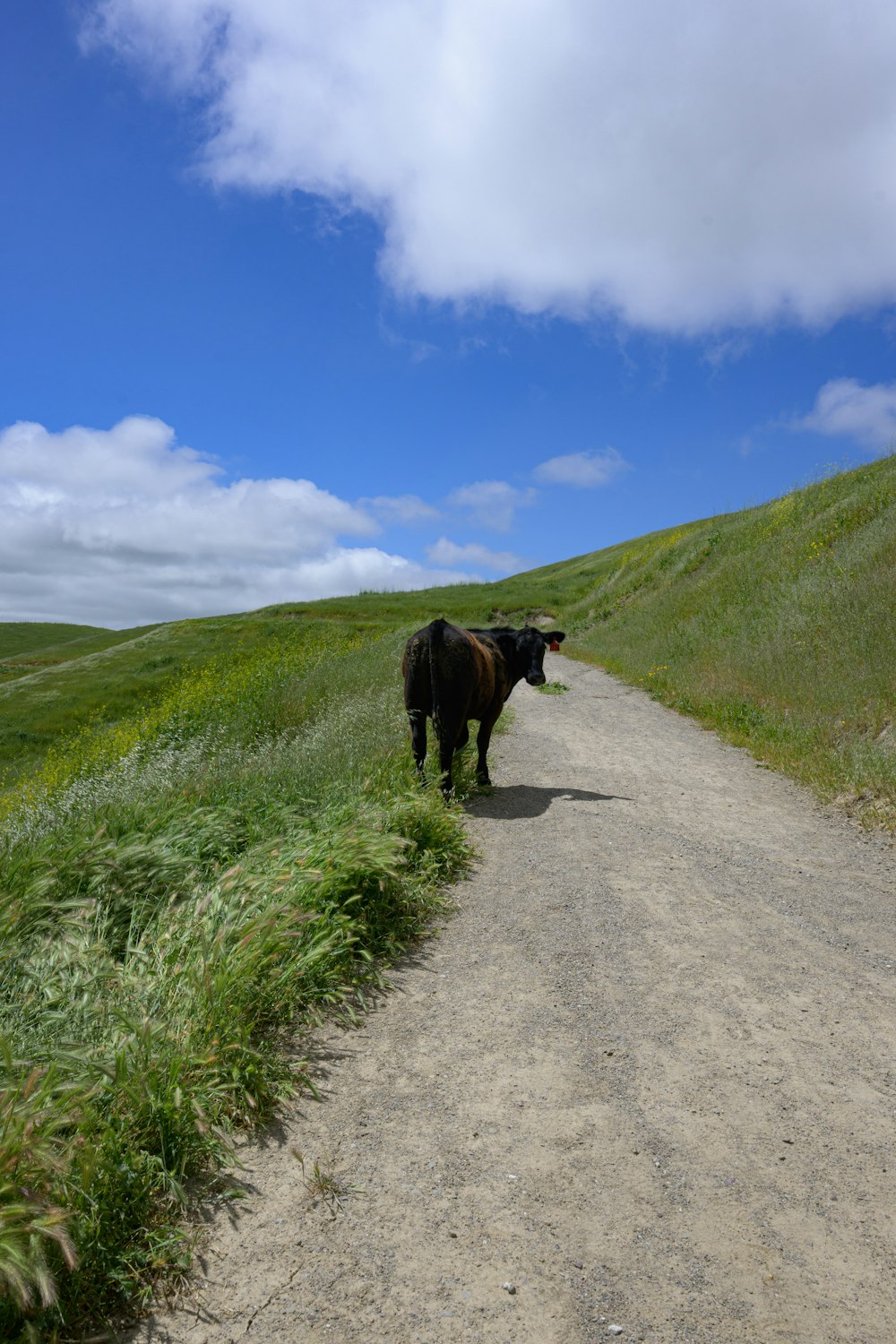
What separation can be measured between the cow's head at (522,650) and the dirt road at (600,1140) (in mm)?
4084

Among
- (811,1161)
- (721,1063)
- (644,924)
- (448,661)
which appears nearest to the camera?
(811,1161)

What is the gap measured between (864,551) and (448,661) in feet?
39.0

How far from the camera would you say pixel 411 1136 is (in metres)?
3.29

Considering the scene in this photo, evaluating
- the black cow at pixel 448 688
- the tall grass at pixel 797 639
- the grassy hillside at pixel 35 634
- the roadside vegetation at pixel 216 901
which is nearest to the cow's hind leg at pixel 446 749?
the black cow at pixel 448 688

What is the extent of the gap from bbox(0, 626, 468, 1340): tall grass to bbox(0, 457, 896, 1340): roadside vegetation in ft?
0.04

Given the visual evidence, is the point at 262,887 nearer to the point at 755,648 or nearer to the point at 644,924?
the point at 644,924

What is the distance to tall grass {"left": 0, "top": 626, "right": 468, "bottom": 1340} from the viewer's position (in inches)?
99.7

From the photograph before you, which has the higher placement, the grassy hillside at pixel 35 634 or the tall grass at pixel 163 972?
the grassy hillside at pixel 35 634

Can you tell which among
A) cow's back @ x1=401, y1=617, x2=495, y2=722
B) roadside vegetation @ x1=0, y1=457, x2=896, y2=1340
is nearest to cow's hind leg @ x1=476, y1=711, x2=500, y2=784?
roadside vegetation @ x1=0, y1=457, x2=896, y2=1340

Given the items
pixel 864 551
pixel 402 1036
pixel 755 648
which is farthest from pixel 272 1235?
pixel 864 551

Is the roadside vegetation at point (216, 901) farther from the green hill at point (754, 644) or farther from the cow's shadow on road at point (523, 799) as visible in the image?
the cow's shadow on road at point (523, 799)

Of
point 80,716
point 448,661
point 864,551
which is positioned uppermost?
point 864,551

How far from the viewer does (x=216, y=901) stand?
4.51 metres

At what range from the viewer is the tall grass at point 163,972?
2.53m
